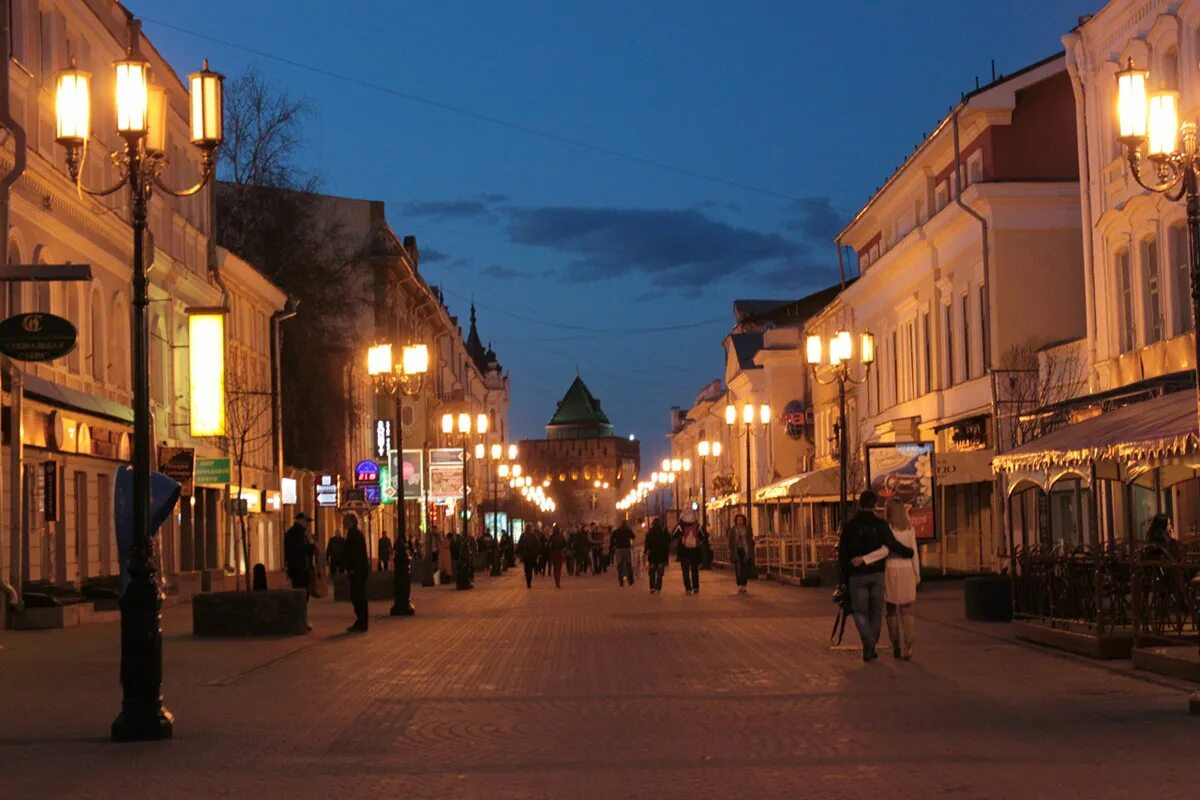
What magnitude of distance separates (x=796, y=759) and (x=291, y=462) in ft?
176

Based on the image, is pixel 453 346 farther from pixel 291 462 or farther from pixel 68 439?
pixel 68 439

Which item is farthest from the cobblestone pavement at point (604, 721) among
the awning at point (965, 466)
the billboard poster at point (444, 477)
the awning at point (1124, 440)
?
the billboard poster at point (444, 477)

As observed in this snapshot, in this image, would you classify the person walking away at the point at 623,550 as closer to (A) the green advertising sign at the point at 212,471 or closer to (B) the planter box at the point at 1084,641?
(A) the green advertising sign at the point at 212,471

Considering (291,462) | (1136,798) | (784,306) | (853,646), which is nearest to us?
(1136,798)

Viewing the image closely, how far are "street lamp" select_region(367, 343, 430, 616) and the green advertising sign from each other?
6.12 meters

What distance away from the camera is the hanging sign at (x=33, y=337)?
23.8 m

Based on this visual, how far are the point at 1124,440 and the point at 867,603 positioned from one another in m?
3.12

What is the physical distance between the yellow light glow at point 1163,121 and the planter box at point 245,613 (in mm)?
14232

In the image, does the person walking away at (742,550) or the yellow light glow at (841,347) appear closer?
the yellow light glow at (841,347)

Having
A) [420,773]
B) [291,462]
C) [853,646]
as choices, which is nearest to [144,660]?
[420,773]

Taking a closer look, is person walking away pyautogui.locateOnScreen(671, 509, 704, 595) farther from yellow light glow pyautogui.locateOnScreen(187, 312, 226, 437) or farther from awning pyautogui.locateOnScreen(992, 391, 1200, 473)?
awning pyautogui.locateOnScreen(992, 391, 1200, 473)

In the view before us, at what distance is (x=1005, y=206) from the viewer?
4319 cm

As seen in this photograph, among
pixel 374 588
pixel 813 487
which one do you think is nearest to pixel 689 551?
pixel 374 588

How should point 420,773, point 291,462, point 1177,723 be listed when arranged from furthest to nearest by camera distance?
point 291,462, point 1177,723, point 420,773
